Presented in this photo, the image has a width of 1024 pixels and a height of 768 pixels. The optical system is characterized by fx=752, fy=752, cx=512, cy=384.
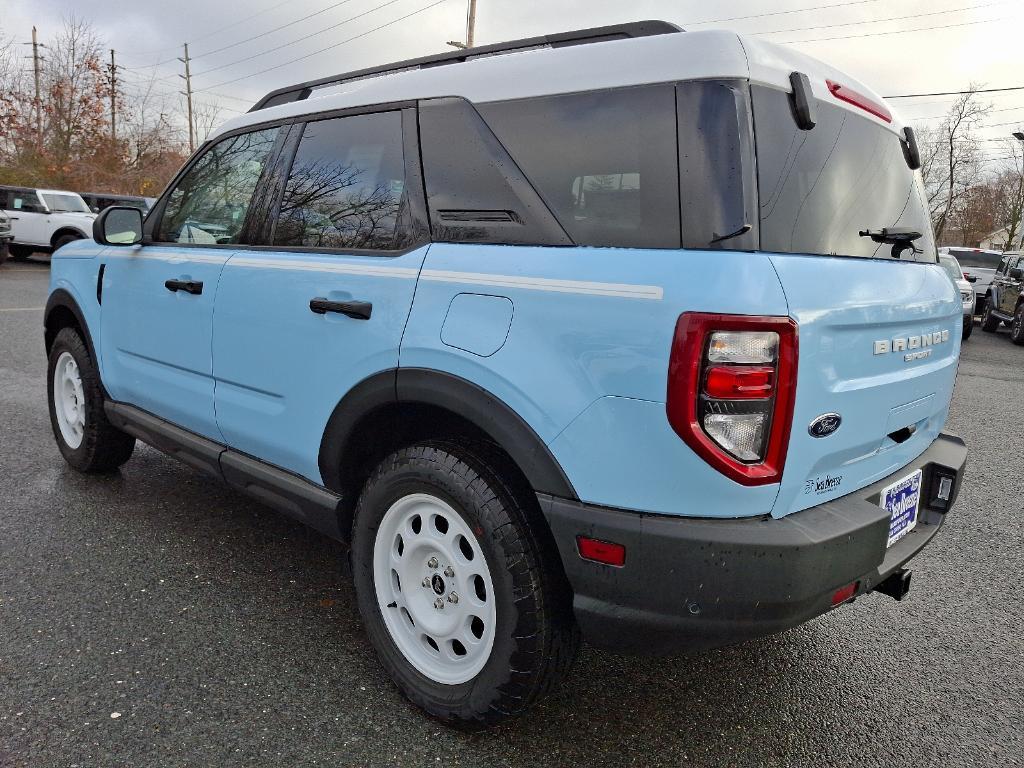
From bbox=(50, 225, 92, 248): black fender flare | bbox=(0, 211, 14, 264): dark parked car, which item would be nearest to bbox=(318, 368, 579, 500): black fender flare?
bbox=(0, 211, 14, 264): dark parked car

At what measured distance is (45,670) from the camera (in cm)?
241

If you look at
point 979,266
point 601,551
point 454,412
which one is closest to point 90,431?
point 454,412

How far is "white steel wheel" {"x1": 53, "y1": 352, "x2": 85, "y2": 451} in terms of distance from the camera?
412 centimetres

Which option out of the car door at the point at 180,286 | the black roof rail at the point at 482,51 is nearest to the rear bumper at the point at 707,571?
the black roof rail at the point at 482,51

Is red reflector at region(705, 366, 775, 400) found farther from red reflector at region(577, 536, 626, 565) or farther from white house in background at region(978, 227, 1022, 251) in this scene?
white house in background at region(978, 227, 1022, 251)

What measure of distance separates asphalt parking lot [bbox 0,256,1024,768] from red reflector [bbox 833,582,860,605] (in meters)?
0.58

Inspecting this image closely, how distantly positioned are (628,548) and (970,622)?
2.10m

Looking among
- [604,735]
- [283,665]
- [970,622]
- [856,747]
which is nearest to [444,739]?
[604,735]

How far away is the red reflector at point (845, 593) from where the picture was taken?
1.89m

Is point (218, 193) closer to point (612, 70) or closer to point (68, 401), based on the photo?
point (68, 401)

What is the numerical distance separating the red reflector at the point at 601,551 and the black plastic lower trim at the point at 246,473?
102cm

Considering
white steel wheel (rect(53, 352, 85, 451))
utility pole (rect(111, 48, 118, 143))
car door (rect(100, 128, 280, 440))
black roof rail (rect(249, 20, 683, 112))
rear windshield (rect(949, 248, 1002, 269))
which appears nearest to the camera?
black roof rail (rect(249, 20, 683, 112))

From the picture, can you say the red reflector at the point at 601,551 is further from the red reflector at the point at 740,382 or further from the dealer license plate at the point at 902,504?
the dealer license plate at the point at 902,504

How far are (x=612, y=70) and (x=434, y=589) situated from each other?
61.8 inches
